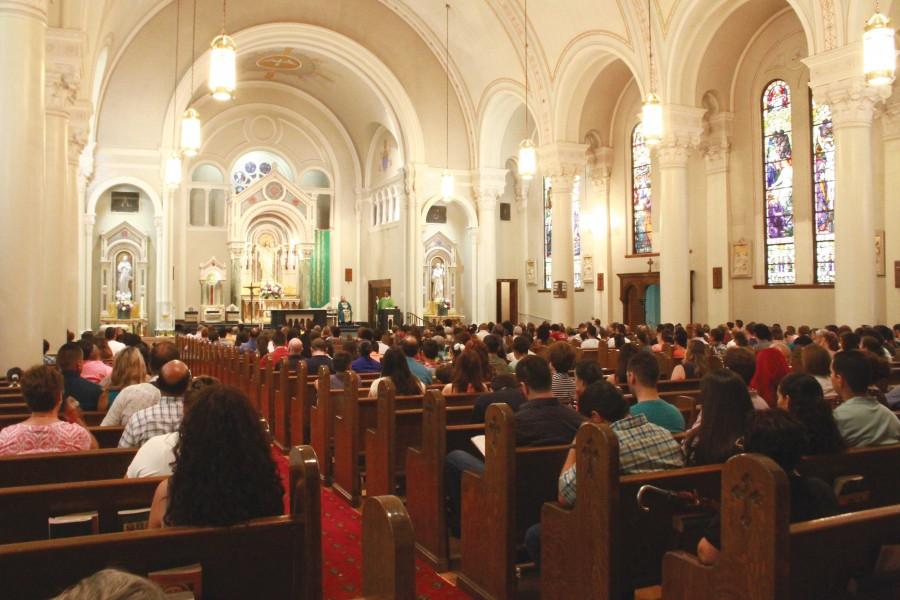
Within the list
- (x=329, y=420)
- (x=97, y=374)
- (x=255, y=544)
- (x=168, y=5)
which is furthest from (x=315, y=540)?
(x=168, y=5)

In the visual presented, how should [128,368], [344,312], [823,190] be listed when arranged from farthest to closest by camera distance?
[344,312] < [823,190] < [128,368]

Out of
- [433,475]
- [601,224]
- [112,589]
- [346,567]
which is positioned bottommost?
[346,567]

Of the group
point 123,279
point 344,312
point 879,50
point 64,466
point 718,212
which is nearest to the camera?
point 64,466

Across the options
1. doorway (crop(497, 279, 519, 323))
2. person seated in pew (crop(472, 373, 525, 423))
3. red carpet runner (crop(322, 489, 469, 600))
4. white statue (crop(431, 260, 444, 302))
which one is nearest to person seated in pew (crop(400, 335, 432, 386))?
red carpet runner (crop(322, 489, 469, 600))

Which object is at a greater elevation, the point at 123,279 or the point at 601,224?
the point at 601,224

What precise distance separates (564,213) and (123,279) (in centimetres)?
1308

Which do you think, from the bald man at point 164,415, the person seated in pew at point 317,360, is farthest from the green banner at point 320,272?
the bald man at point 164,415

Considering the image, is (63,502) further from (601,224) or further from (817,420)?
(601,224)

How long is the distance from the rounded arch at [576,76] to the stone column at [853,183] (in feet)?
20.2

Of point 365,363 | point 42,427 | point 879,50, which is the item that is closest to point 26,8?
point 365,363

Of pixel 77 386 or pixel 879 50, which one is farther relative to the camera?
pixel 879 50

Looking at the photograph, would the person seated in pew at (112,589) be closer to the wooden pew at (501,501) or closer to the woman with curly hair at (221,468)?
the woman with curly hair at (221,468)

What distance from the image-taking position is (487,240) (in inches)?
928

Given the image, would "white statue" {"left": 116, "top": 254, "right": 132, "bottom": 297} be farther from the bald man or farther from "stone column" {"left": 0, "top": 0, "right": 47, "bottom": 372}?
the bald man
